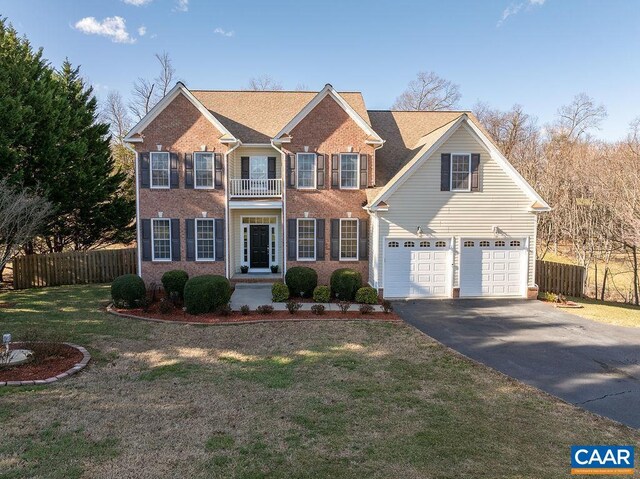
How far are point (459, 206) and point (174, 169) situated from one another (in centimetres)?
1224

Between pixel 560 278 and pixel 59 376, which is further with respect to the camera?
pixel 560 278

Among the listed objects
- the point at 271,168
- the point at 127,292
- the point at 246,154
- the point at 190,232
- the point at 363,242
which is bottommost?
the point at 127,292

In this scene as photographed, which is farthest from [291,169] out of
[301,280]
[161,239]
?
[161,239]

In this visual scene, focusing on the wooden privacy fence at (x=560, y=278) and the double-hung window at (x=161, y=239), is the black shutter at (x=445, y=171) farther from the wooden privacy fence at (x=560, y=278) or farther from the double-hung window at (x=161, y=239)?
the double-hung window at (x=161, y=239)

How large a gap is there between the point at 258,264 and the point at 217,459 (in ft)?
46.2

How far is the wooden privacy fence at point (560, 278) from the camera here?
59.6 ft

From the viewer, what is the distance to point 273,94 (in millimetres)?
20656

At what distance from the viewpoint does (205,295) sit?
13.1 m

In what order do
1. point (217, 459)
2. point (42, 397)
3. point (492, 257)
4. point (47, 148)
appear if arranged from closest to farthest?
point (217, 459) < point (42, 397) < point (492, 257) < point (47, 148)

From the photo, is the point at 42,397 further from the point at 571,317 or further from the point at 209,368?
the point at 571,317

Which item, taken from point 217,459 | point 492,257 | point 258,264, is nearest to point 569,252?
point 492,257

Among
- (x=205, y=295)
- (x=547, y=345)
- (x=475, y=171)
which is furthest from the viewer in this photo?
(x=475, y=171)

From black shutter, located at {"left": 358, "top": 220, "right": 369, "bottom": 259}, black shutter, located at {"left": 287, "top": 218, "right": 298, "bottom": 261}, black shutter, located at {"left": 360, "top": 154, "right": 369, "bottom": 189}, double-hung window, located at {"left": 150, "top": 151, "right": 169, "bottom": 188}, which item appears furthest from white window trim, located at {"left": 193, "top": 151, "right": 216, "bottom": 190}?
black shutter, located at {"left": 358, "top": 220, "right": 369, "bottom": 259}

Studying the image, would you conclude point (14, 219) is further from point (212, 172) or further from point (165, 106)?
point (212, 172)
